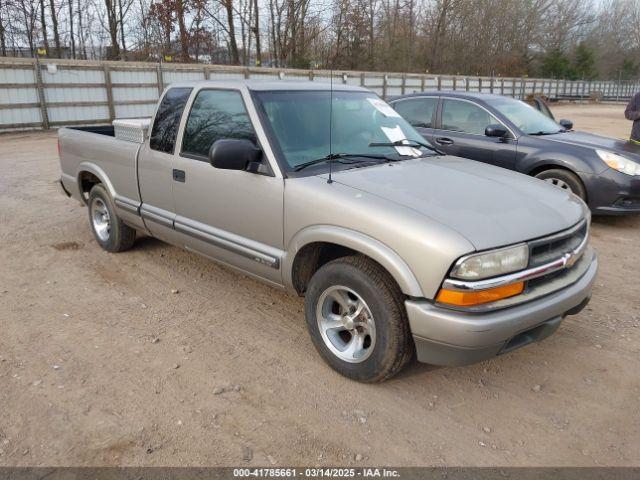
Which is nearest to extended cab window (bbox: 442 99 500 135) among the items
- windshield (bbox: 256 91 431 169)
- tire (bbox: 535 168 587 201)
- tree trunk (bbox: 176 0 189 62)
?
tire (bbox: 535 168 587 201)

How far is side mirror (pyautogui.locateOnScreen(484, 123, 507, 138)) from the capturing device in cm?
682

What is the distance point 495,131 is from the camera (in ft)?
22.5

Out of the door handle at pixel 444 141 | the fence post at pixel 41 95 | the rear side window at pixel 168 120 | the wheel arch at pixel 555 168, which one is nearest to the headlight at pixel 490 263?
the rear side window at pixel 168 120

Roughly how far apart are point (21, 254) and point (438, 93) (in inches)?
236

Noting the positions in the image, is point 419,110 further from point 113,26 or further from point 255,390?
point 113,26

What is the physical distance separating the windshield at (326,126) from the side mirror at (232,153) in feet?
0.71

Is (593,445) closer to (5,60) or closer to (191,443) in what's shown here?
(191,443)

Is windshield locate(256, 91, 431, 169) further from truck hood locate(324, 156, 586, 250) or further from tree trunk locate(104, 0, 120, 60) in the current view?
tree trunk locate(104, 0, 120, 60)

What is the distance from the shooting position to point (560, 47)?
59500 mm

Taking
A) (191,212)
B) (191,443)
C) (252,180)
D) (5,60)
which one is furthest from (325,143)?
(5,60)

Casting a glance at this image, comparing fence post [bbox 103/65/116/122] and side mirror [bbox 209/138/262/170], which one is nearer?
side mirror [bbox 209/138/262/170]

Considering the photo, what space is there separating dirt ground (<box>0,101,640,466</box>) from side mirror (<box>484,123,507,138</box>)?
2.71 metres

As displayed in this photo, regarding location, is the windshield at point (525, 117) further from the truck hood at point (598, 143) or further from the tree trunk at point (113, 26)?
the tree trunk at point (113, 26)

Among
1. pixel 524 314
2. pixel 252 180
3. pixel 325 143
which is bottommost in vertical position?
pixel 524 314
